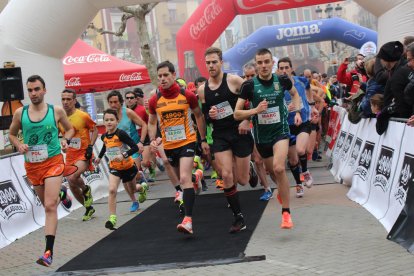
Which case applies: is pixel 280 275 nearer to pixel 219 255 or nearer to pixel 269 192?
pixel 219 255

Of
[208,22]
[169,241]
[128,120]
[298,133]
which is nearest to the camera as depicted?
[169,241]

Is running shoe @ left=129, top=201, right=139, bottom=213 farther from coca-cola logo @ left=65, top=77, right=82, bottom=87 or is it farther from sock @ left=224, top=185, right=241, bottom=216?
coca-cola logo @ left=65, top=77, right=82, bottom=87

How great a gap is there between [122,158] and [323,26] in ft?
66.3

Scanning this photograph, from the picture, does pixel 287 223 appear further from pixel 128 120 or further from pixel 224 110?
pixel 128 120

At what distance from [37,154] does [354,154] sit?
4795 mm

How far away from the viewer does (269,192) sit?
973 cm

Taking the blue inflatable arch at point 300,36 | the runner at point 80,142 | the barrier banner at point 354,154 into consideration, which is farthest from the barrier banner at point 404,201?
the blue inflatable arch at point 300,36

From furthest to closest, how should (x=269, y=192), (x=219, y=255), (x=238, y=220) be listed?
(x=269, y=192) < (x=238, y=220) < (x=219, y=255)

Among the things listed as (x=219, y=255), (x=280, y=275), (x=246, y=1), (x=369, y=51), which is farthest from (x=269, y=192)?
(x=369, y=51)

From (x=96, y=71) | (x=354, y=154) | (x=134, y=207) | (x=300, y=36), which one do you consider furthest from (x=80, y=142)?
(x=300, y=36)

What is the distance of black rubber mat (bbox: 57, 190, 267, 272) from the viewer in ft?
20.8

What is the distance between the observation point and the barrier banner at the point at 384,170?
281 inches

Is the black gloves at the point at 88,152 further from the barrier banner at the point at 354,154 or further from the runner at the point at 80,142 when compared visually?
the barrier banner at the point at 354,154

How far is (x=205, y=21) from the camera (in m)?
19.6
